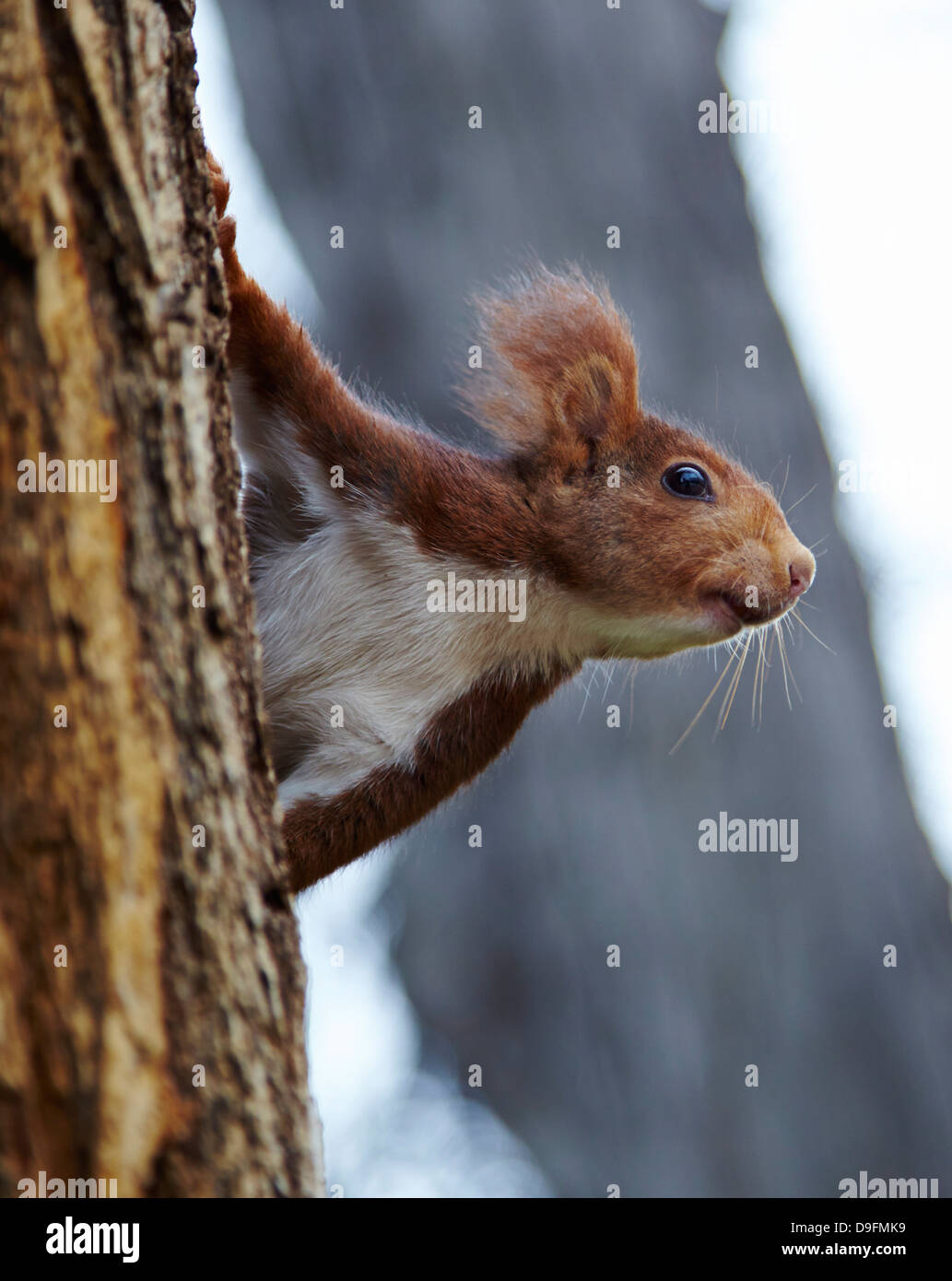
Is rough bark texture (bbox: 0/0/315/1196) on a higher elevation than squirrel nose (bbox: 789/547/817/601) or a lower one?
lower

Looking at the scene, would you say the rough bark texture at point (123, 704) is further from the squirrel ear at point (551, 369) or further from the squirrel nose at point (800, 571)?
the squirrel nose at point (800, 571)

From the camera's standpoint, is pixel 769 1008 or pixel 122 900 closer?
pixel 122 900

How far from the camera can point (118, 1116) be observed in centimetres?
122

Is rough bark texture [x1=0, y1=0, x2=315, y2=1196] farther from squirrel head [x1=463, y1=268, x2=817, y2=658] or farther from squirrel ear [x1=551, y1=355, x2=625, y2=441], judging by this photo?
squirrel ear [x1=551, y1=355, x2=625, y2=441]

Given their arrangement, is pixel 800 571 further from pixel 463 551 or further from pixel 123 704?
pixel 123 704

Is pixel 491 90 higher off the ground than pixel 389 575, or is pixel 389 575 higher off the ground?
pixel 491 90

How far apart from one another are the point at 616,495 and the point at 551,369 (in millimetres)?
423

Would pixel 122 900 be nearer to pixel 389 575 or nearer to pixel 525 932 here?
pixel 389 575

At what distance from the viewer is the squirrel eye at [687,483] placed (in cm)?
360

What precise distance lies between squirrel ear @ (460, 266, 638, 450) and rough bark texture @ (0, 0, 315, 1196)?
1.92 metres

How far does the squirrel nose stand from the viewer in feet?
11.5

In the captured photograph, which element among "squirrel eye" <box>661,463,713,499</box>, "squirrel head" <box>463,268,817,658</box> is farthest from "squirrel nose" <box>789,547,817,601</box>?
"squirrel eye" <box>661,463,713,499</box>

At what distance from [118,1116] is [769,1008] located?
194 inches
